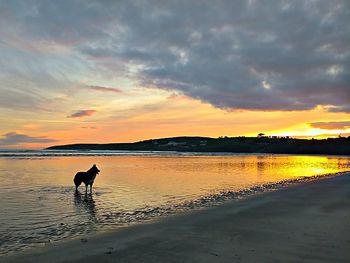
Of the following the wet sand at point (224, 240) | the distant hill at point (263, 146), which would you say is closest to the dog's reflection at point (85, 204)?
the wet sand at point (224, 240)

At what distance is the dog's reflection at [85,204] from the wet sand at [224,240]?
2.65m

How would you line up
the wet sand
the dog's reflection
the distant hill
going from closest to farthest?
the wet sand
the dog's reflection
the distant hill

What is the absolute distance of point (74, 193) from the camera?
15.6 m

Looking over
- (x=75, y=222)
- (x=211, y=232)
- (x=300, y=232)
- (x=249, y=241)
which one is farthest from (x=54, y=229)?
(x=300, y=232)

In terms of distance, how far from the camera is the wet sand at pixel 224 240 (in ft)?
21.7

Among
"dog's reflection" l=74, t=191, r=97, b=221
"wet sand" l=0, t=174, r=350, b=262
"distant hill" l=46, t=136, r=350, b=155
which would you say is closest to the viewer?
"wet sand" l=0, t=174, r=350, b=262

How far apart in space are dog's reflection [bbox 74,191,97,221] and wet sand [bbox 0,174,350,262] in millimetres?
2654

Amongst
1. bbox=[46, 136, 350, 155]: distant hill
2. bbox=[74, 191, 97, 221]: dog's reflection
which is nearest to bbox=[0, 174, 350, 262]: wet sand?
bbox=[74, 191, 97, 221]: dog's reflection

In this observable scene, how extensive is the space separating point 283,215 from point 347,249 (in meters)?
3.98

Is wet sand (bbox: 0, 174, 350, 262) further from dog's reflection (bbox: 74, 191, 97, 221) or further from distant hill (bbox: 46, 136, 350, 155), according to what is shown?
distant hill (bbox: 46, 136, 350, 155)

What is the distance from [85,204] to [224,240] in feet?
22.3

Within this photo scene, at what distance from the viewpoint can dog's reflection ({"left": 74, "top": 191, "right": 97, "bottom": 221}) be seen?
1129 centimetres

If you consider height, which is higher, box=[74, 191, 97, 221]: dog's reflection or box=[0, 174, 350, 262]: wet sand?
box=[74, 191, 97, 221]: dog's reflection

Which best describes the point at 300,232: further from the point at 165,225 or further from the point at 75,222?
the point at 75,222
